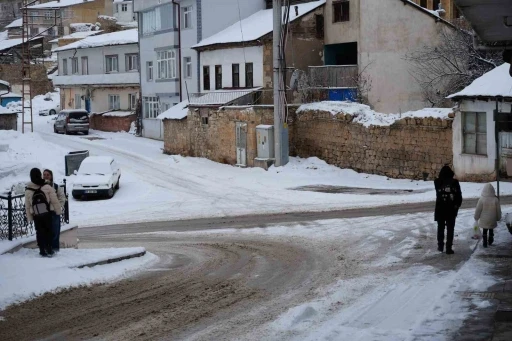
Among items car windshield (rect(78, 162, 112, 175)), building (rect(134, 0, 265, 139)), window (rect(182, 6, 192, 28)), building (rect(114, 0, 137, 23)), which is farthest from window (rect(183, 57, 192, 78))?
building (rect(114, 0, 137, 23))

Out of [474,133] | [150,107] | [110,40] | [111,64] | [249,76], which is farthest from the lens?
[110,40]

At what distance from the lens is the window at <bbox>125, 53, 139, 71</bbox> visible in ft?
196

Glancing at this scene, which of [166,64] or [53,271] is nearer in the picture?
[53,271]

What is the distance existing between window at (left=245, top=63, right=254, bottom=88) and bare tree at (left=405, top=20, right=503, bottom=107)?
25.6 ft

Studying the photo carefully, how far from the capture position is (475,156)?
27.2 metres

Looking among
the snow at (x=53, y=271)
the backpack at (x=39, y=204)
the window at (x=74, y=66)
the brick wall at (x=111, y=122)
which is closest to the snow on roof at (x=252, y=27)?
the brick wall at (x=111, y=122)

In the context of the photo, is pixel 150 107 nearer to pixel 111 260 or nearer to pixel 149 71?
pixel 149 71

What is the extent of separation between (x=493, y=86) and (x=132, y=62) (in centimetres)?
3812

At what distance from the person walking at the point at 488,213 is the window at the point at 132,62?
4585cm

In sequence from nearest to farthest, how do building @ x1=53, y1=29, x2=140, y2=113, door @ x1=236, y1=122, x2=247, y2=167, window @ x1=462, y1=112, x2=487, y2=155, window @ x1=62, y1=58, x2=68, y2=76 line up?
window @ x1=462, y1=112, x2=487, y2=155, door @ x1=236, y1=122, x2=247, y2=167, building @ x1=53, y1=29, x2=140, y2=113, window @ x1=62, y1=58, x2=68, y2=76

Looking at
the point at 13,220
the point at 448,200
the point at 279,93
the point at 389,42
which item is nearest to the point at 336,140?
the point at 279,93

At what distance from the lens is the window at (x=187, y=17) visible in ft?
156

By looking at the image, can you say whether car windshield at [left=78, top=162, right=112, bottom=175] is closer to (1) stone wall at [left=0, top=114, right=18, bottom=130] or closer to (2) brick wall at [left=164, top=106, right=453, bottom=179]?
(2) brick wall at [left=164, top=106, right=453, bottom=179]

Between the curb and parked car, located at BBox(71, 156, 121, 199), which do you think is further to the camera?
parked car, located at BBox(71, 156, 121, 199)
